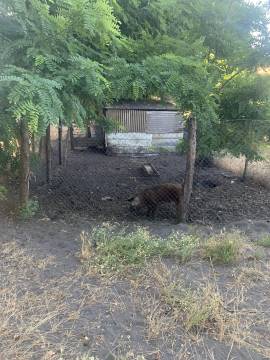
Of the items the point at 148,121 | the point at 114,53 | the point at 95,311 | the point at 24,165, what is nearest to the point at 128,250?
the point at 95,311

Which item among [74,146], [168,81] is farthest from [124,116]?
[168,81]

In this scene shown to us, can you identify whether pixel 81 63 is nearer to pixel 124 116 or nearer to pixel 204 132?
pixel 204 132

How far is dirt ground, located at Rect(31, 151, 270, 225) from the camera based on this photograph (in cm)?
870

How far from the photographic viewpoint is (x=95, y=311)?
147 inches

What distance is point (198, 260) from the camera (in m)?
4.97

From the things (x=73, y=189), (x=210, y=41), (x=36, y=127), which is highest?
(x=210, y=41)

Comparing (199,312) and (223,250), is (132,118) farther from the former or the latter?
(199,312)

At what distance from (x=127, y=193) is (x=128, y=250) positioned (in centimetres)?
585

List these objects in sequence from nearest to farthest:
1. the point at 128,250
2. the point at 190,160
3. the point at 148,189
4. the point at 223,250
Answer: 1. the point at 128,250
2. the point at 223,250
3. the point at 190,160
4. the point at 148,189

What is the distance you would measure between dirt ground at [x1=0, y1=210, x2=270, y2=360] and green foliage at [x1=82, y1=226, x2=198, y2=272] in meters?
0.17

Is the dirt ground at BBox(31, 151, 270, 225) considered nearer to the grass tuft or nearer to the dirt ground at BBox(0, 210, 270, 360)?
the dirt ground at BBox(0, 210, 270, 360)

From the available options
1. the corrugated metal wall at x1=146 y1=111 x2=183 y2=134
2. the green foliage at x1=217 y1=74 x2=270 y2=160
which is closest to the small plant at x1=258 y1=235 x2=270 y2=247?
the green foliage at x1=217 y1=74 x2=270 y2=160

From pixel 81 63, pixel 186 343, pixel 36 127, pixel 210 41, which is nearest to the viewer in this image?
pixel 186 343

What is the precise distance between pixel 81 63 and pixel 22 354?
323cm
